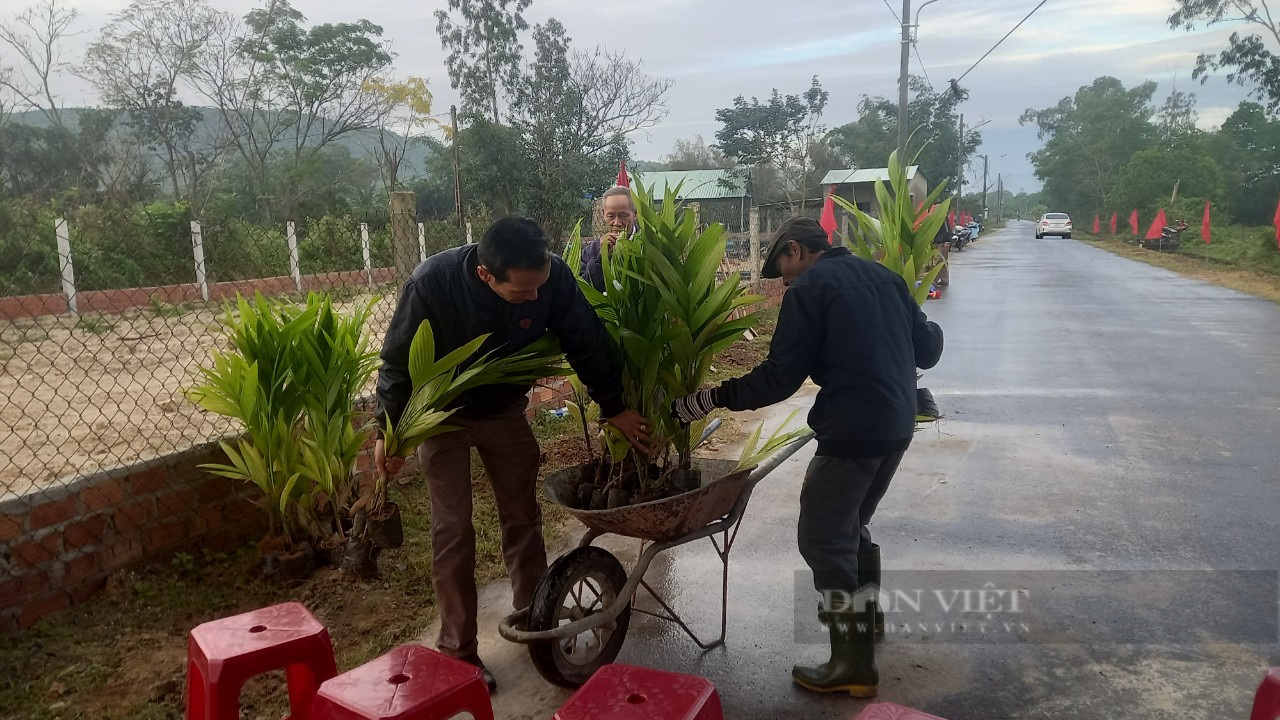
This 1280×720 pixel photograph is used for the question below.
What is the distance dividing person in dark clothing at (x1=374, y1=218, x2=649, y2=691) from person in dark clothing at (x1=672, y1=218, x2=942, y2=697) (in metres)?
0.38

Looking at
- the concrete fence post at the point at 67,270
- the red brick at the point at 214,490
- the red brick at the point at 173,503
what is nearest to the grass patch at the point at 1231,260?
the red brick at the point at 214,490

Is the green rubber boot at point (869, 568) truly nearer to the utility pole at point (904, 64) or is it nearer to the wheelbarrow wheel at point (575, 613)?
the wheelbarrow wheel at point (575, 613)

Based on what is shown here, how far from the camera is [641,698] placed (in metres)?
1.81

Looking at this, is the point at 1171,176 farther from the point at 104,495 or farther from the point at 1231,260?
the point at 104,495

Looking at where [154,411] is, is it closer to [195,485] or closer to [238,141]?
[195,485]

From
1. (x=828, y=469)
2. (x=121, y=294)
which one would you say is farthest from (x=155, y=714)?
(x=121, y=294)

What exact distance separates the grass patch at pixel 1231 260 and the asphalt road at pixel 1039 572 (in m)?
10.2

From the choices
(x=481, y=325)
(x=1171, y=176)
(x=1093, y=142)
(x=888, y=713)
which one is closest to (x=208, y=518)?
(x=481, y=325)

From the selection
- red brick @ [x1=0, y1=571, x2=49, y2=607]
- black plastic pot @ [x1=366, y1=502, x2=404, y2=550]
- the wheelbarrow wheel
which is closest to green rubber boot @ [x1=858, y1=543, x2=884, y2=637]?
the wheelbarrow wheel

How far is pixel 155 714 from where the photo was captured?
2.44m

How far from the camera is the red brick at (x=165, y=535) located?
319cm

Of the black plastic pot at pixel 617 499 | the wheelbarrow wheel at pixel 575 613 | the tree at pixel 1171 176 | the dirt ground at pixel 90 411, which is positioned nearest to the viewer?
the wheelbarrow wheel at pixel 575 613

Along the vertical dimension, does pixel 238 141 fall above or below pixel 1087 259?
above

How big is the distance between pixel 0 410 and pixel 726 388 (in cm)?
480
